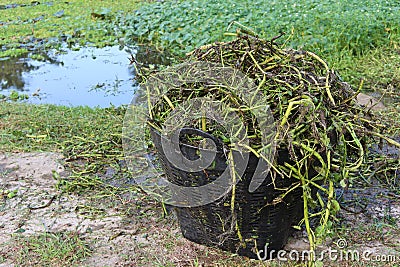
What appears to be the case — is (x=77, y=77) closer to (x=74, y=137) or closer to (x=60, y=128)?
(x=60, y=128)

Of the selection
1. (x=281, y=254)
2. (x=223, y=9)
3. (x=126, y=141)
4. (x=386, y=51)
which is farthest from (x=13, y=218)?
(x=223, y=9)

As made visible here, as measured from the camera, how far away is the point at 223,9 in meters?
6.98

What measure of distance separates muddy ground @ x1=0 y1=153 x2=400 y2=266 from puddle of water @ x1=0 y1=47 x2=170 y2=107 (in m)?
1.94

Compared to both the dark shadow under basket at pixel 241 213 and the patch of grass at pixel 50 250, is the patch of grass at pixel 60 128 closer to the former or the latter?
the patch of grass at pixel 50 250

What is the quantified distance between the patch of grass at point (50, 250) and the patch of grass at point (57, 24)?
4.78 m

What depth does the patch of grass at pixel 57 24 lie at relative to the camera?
747cm

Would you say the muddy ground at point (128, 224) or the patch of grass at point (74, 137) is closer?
the muddy ground at point (128, 224)

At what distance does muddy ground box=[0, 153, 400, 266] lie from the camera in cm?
250

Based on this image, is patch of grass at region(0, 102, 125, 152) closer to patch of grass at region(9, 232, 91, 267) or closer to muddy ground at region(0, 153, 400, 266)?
muddy ground at region(0, 153, 400, 266)

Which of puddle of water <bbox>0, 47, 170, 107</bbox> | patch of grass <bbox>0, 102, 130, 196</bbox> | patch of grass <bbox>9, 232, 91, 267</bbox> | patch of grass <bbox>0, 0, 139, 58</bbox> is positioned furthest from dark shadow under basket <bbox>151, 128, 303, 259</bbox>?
patch of grass <bbox>0, 0, 139, 58</bbox>

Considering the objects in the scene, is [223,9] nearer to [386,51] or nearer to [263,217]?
[386,51]

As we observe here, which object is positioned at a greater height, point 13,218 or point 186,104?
point 186,104

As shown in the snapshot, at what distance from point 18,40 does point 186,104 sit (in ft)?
19.8

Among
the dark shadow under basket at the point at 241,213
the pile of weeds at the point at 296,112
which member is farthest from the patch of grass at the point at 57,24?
the dark shadow under basket at the point at 241,213
